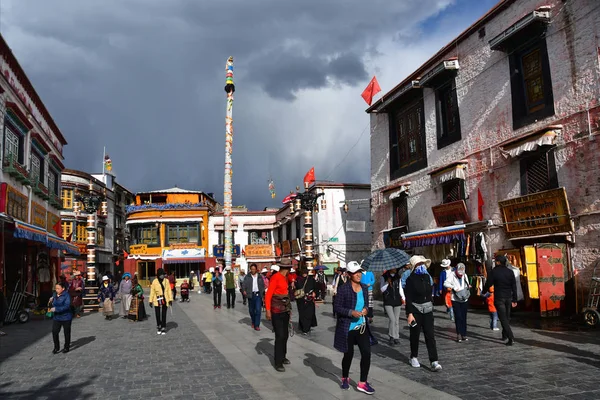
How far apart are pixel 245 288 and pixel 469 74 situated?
1080 centimetres

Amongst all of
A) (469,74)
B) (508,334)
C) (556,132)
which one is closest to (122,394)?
(508,334)

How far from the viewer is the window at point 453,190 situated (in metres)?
16.8

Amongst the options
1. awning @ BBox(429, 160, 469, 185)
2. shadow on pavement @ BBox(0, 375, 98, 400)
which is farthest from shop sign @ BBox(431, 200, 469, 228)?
shadow on pavement @ BBox(0, 375, 98, 400)

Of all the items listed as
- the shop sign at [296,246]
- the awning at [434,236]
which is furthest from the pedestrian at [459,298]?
the shop sign at [296,246]

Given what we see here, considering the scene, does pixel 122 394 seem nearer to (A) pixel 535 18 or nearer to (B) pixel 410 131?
(A) pixel 535 18

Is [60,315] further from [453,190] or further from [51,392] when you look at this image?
[453,190]

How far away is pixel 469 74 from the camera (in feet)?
54.4

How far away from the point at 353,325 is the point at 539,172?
1008 cm

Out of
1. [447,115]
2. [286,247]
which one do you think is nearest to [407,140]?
[447,115]

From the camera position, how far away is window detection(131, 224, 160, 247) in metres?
44.8

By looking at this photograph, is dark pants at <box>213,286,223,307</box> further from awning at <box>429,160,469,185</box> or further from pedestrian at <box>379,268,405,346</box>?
pedestrian at <box>379,268,405,346</box>

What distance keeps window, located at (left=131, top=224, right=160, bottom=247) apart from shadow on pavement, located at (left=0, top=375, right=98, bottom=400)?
38754 millimetres

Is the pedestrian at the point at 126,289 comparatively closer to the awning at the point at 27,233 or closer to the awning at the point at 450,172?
the awning at the point at 27,233

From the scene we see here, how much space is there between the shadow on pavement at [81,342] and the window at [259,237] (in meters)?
33.6
